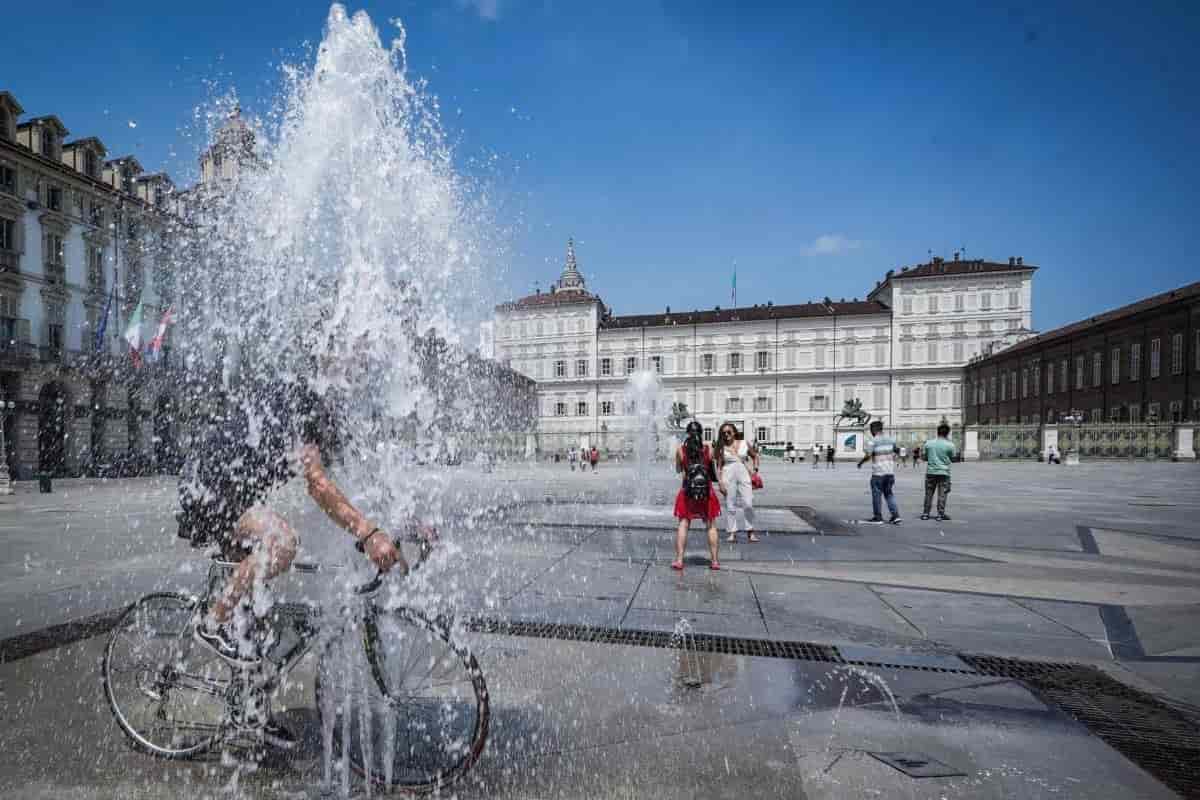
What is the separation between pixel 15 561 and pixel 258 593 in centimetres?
666

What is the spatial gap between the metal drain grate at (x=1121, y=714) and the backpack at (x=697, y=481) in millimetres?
3071

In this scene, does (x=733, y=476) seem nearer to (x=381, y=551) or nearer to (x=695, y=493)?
(x=695, y=493)

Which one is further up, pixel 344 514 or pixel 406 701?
pixel 344 514

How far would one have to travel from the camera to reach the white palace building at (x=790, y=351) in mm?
75812

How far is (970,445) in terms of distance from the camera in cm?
5041

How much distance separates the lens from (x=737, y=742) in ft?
10.7

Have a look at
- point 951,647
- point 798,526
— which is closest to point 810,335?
point 798,526

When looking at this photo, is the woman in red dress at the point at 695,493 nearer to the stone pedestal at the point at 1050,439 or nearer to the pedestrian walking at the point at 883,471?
the pedestrian walking at the point at 883,471

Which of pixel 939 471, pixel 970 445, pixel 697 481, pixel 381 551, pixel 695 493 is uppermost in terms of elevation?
pixel 381 551

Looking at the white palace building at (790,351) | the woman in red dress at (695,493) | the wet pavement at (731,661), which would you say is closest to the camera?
the wet pavement at (731,661)

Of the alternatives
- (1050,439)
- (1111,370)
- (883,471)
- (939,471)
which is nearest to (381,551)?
(883,471)

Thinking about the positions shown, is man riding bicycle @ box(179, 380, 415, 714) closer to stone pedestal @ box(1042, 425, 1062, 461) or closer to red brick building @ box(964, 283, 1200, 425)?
stone pedestal @ box(1042, 425, 1062, 461)

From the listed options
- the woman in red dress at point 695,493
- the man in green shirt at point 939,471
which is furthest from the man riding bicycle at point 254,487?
the man in green shirt at point 939,471

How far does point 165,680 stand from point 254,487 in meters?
1.04
